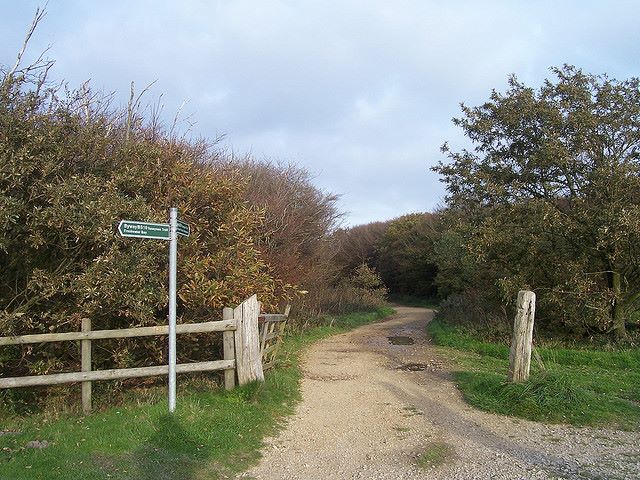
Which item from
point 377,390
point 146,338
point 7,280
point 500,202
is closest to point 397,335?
point 500,202

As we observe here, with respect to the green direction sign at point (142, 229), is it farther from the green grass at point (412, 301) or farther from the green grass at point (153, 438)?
the green grass at point (412, 301)

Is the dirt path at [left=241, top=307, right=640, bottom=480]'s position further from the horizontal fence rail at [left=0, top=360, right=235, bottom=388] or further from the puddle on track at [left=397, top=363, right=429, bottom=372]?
the horizontal fence rail at [left=0, top=360, right=235, bottom=388]

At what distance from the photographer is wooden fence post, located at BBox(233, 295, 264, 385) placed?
842 centimetres

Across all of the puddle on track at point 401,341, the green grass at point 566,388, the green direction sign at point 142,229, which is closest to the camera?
the green direction sign at point 142,229

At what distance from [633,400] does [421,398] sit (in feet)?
11.3

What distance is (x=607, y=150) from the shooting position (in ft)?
49.5

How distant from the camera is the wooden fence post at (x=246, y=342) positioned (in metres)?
8.42

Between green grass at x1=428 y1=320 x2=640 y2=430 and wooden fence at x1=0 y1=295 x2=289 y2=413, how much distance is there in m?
3.73

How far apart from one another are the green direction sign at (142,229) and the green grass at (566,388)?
5546 millimetres

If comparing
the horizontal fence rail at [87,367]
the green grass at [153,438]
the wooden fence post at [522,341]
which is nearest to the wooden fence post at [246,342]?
the green grass at [153,438]

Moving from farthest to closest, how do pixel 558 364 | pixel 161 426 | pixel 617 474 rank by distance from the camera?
1. pixel 558 364
2. pixel 161 426
3. pixel 617 474

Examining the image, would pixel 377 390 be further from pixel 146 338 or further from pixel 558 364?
pixel 558 364

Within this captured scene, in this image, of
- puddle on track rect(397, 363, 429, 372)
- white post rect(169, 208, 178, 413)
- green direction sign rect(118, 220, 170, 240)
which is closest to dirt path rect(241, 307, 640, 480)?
white post rect(169, 208, 178, 413)

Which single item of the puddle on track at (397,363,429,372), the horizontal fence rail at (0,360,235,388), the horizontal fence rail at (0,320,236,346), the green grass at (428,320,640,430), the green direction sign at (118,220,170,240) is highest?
the green direction sign at (118,220,170,240)
